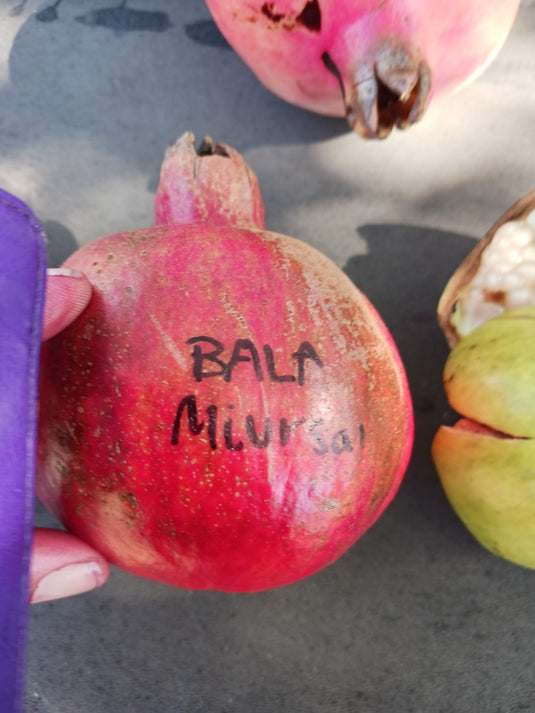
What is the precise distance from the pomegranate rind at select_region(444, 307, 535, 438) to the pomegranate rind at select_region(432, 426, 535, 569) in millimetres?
24

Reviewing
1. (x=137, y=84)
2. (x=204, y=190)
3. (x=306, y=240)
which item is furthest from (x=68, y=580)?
(x=137, y=84)

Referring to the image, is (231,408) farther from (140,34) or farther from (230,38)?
(140,34)

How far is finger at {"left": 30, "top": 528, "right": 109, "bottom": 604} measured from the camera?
1.99 feet

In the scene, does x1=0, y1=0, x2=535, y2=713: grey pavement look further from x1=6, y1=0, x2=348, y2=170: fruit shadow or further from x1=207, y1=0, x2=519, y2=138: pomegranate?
x1=207, y1=0, x2=519, y2=138: pomegranate

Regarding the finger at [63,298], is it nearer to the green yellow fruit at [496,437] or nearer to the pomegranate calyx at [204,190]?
the pomegranate calyx at [204,190]

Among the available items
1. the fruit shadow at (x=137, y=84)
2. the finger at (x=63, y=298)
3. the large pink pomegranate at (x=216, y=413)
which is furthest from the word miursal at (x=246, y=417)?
the fruit shadow at (x=137, y=84)

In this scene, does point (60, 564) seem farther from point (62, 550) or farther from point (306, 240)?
point (306, 240)

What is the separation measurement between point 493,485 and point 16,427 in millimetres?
527

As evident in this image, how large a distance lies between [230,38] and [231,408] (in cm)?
58

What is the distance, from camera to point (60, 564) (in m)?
0.61

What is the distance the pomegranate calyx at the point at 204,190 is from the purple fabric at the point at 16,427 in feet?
0.80

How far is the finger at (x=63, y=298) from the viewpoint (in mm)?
541

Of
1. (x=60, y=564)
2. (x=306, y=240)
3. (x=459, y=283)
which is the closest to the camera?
(x=60, y=564)

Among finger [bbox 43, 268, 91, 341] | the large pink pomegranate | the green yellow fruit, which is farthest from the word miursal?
the green yellow fruit
